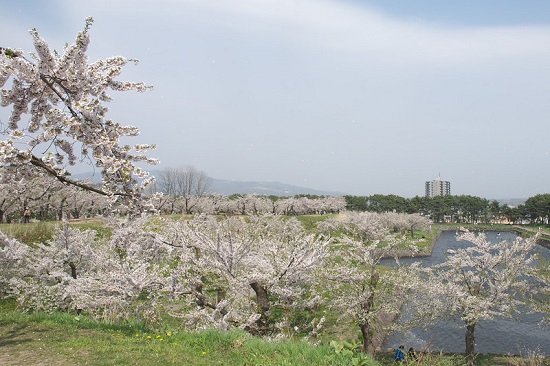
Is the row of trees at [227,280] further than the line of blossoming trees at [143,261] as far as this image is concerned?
Yes

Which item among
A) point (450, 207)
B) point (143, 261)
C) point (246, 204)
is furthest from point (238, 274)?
point (450, 207)

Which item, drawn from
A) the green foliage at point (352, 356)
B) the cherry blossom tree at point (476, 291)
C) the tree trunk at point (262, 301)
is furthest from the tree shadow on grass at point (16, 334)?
the cherry blossom tree at point (476, 291)

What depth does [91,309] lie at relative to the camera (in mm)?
11961

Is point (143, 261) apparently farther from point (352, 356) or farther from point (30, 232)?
point (30, 232)

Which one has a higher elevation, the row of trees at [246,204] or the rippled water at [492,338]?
the row of trees at [246,204]

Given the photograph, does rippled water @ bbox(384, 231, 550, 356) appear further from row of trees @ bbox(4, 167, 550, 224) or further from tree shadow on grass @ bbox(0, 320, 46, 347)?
row of trees @ bbox(4, 167, 550, 224)

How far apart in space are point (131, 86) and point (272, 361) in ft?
20.2

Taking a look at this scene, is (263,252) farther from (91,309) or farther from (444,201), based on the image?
(444,201)

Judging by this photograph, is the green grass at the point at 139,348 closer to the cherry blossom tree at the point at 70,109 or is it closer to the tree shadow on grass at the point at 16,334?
Result: the tree shadow on grass at the point at 16,334

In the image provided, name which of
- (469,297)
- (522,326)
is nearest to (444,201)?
(522,326)

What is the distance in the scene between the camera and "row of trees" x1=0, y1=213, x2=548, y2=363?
11.0m

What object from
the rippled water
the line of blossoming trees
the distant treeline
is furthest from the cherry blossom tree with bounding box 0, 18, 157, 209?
the distant treeline

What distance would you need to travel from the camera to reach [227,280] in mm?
11359

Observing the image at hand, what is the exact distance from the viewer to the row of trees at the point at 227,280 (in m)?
11.0
